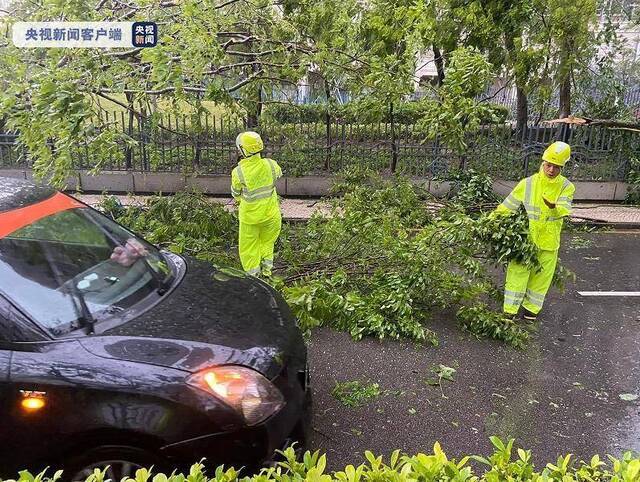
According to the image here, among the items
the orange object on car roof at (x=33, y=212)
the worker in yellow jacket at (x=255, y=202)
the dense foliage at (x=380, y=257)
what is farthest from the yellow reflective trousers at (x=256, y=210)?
the orange object on car roof at (x=33, y=212)

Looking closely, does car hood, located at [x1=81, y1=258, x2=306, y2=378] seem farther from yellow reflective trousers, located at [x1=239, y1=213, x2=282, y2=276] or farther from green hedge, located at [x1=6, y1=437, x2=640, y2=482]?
yellow reflective trousers, located at [x1=239, y1=213, x2=282, y2=276]

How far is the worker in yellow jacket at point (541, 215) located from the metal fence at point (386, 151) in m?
4.98

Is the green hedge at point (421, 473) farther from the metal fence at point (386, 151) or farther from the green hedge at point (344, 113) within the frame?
the metal fence at point (386, 151)

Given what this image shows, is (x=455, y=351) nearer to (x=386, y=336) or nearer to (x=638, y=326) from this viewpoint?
(x=386, y=336)

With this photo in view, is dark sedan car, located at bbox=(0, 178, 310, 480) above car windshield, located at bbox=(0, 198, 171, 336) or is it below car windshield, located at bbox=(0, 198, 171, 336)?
below

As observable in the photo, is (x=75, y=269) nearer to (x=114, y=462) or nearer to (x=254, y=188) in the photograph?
(x=114, y=462)

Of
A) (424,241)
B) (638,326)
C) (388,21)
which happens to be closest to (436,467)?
(424,241)

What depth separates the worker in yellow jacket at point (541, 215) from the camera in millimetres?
4742

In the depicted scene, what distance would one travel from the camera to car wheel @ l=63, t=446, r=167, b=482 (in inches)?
95.6

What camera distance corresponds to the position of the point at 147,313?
9.36 ft

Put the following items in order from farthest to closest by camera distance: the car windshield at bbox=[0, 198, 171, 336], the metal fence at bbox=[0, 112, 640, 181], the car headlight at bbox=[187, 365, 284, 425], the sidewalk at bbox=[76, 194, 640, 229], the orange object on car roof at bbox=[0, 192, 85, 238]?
1. the metal fence at bbox=[0, 112, 640, 181]
2. the sidewalk at bbox=[76, 194, 640, 229]
3. the orange object on car roof at bbox=[0, 192, 85, 238]
4. the car windshield at bbox=[0, 198, 171, 336]
5. the car headlight at bbox=[187, 365, 284, 425]

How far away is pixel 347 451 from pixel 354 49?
23.0 ft

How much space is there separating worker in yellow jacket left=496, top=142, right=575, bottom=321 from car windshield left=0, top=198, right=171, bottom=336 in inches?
124

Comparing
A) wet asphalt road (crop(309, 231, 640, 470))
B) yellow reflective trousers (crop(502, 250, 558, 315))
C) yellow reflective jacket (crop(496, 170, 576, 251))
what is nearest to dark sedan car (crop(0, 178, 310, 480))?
wet asphalt road (crop(309, 231, 640, 470))
